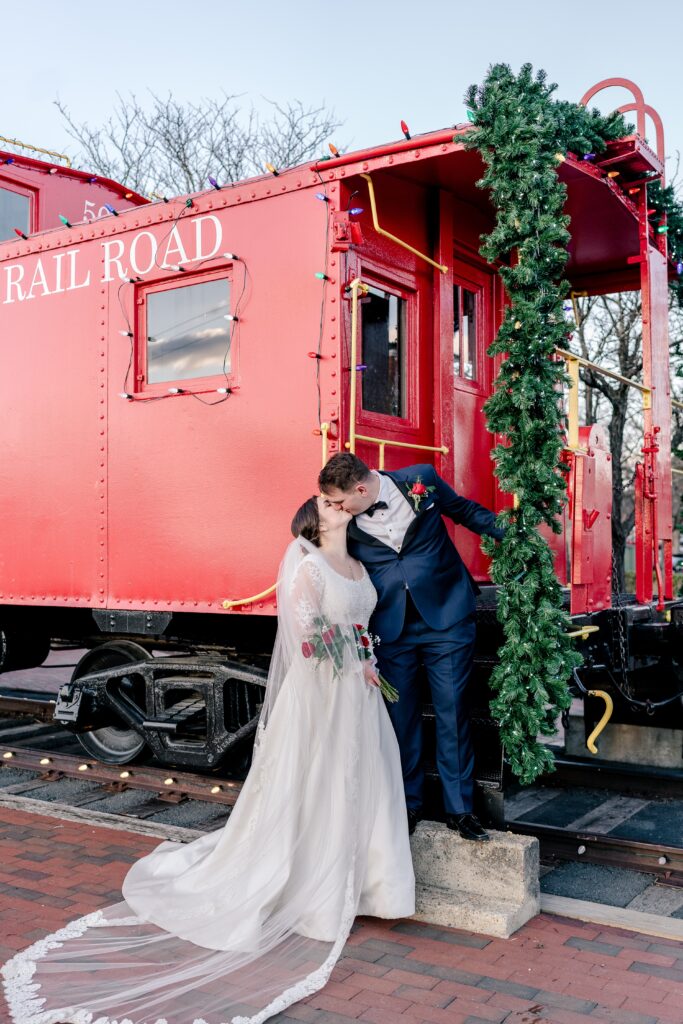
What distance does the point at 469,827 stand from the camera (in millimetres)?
4141

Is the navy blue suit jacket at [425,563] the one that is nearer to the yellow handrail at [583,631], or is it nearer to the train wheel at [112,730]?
the yellow handrail at [583,631]

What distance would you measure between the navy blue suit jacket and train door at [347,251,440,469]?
50 centimetres

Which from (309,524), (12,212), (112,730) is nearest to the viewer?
(309,524)

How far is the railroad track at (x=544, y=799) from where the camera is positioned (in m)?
4.96

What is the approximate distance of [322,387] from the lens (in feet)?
15.2

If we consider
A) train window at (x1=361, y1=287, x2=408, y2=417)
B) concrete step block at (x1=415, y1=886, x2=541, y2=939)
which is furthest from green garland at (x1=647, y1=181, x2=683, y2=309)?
concrete step block at (x1=415, y1=886, x2=541, y2=939)

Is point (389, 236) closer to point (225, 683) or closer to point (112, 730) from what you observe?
point (225, 683)

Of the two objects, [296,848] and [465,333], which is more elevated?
[465,333]

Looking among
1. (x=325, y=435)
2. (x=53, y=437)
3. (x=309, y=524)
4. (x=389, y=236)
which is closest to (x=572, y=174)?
(x=389, y=236)

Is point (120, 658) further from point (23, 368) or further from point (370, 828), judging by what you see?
point (370, 828)

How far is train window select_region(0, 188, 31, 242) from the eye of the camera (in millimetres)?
7238

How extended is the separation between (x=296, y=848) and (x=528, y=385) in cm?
217

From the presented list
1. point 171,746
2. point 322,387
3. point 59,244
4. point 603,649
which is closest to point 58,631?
point 171,746

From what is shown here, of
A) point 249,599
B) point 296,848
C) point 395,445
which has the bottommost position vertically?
point 296,848
